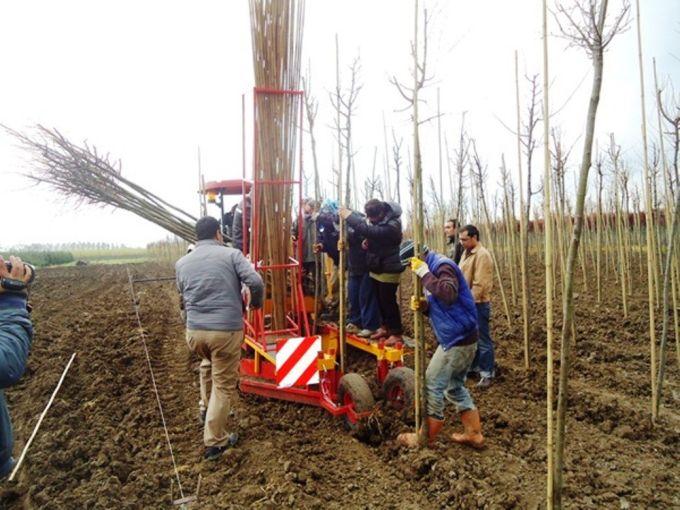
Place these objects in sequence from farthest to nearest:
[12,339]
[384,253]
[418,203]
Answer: [384,253], [418,203], [12,339]

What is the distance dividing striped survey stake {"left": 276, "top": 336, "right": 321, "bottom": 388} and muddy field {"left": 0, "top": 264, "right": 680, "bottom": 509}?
0.40m

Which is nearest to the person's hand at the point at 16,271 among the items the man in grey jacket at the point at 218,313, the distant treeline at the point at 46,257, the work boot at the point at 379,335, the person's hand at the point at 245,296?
the man in grey jacket at the point at 218,313

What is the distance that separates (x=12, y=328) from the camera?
1.77 m

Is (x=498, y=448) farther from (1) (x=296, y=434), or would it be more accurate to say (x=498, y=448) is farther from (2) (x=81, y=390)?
(2) (x=81, y=390)

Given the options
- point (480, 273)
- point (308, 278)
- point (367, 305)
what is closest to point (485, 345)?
point (480, 273)

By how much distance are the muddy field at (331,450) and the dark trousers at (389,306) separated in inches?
31.1

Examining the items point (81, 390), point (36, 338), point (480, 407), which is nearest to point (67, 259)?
point (36, 338)

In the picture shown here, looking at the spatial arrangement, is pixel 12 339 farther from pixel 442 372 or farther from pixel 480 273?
pixel 480 273

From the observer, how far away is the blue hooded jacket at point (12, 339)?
5.60ft

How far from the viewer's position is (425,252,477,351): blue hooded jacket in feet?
11.1

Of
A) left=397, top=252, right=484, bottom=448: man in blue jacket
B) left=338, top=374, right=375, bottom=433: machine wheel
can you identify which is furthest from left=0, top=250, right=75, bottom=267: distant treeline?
left=397, top=252, right=484, bottom=448: man in blue jacket

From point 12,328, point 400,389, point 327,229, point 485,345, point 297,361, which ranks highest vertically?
point 327,229

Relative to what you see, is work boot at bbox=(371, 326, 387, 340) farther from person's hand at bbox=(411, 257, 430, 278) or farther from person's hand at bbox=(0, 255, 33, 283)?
person's hand at bbox=(0, 255, 33, 283)

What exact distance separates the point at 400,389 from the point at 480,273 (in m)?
1.61
